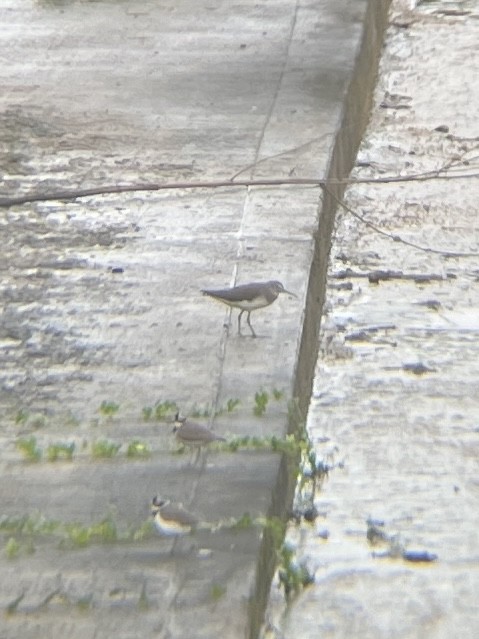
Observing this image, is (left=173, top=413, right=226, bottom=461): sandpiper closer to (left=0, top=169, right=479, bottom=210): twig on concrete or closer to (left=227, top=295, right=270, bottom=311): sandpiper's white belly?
(left=227, top=295, right=270, bottom=311): sandpiper's white belly

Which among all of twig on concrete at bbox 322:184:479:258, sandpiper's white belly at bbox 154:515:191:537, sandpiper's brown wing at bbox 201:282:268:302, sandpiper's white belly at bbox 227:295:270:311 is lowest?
sandpiper's white belly at bbox 154:515:191:537

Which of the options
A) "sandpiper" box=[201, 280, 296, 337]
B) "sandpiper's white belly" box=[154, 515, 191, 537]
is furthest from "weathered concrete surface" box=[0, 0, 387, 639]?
"sandpiper" box=[201, 280, 296, 337]

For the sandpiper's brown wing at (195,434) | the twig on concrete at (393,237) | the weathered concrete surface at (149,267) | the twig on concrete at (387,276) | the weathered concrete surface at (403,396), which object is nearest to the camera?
the weathered concrete surface at (149,267)

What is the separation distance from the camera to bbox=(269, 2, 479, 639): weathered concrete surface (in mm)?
4027

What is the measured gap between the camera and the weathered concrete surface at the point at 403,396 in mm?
4027

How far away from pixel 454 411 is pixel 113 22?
423 cm

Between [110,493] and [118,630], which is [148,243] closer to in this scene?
[110,493]

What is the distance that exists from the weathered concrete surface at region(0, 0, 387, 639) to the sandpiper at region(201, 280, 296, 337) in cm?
14

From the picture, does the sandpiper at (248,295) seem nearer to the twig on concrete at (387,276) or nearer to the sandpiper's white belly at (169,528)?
the twig on concrete at (387,276)

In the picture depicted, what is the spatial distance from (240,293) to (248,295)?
0.03 m

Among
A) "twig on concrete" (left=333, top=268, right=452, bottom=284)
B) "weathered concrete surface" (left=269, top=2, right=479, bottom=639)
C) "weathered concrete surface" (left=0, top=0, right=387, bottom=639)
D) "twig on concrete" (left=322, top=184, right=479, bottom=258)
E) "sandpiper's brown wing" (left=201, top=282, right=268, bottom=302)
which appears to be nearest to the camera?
"weathered concrete surface" (left=0, top=0, right=387, bottom=639)

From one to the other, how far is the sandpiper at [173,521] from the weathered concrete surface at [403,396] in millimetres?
307

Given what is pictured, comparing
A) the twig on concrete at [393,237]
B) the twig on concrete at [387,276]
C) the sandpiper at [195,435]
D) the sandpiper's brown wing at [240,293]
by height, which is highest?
the twig on concrete at [393,237]

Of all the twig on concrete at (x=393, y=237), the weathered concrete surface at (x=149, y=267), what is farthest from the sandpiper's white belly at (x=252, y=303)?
the twig on concrete at (x=393, y=237)
